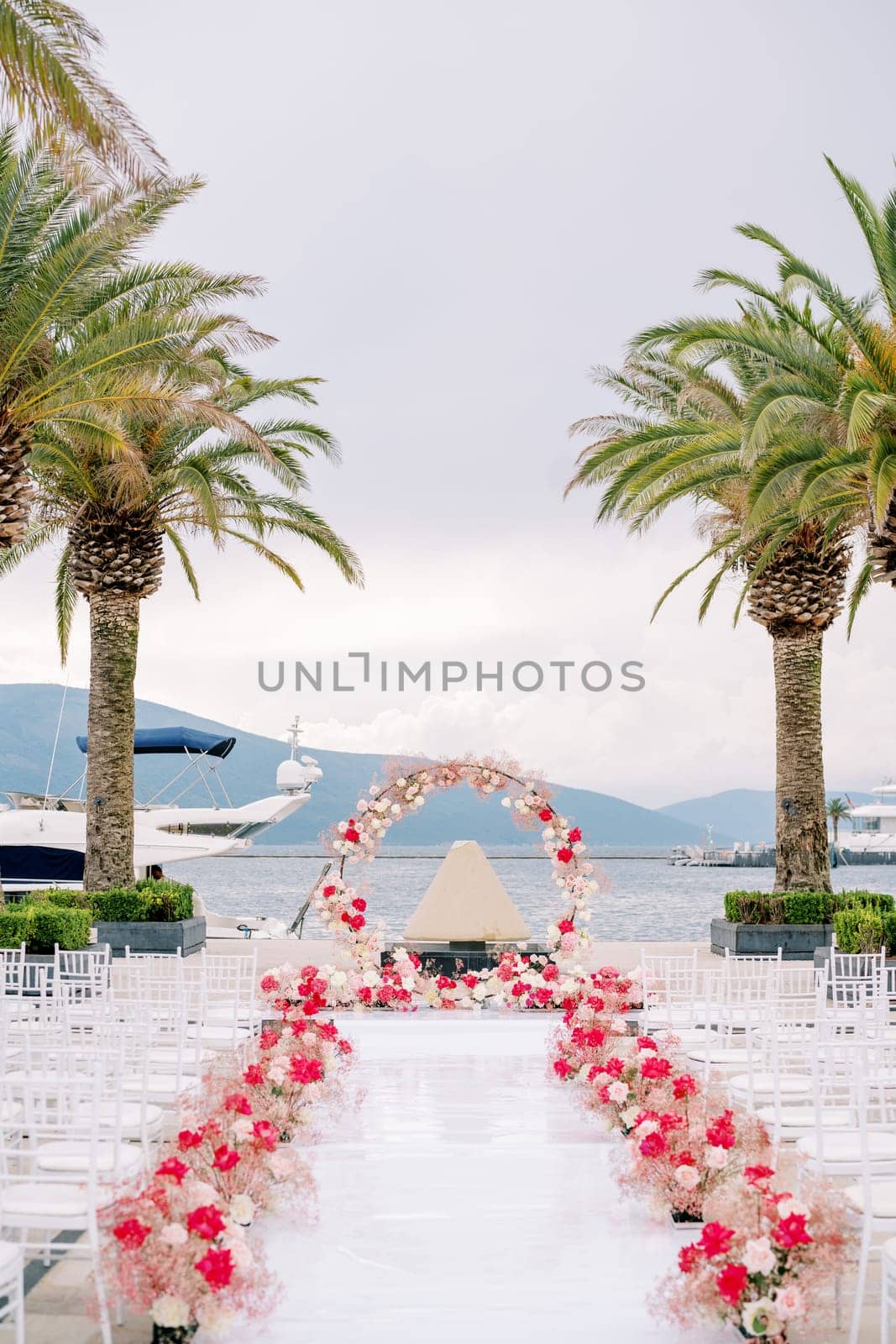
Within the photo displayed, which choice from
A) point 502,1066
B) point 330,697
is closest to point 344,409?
point 502,1066

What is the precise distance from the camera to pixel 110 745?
54.5 feet

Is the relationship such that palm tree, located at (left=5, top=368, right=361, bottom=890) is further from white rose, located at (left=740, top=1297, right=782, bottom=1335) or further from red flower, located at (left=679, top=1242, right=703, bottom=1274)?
white rose, located at (left=740, top=1297, right=782, bottom=1335)

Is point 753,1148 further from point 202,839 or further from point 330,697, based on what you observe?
point 330,697

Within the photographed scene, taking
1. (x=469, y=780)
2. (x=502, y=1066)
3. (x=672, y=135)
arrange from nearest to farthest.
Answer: (x=502, y=1066) < (x=469, y=780) < (x=672, y=135)

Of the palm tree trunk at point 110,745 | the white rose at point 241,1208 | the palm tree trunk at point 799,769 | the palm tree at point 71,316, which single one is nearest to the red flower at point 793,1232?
the white rose at point 241,1208

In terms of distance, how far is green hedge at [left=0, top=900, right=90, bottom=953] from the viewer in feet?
44.3

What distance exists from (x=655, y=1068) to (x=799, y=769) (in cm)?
1068

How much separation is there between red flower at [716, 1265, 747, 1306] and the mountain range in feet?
324

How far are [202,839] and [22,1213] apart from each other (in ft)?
96.8

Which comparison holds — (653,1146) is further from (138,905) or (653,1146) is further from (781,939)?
(138,905)

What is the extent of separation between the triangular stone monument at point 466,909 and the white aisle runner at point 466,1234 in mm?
4333

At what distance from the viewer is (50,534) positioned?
19.0 metres

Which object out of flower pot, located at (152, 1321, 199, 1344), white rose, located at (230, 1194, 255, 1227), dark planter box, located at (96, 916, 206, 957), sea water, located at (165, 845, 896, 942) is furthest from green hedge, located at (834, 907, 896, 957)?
flower pot, located at (152, 1321, 199, 1344)

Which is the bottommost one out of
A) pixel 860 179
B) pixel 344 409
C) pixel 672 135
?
pixel 860 179
